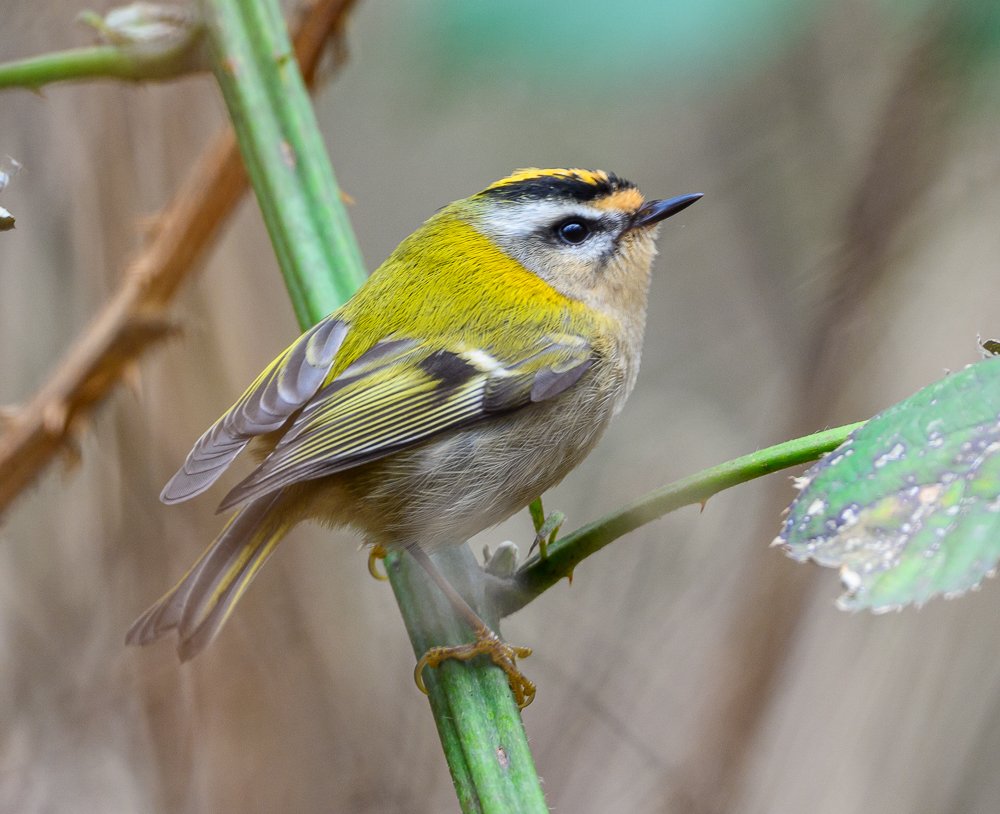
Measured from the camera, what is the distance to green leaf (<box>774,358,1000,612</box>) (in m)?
0.64

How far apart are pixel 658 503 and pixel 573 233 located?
877 mm

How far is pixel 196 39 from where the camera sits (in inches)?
56.0

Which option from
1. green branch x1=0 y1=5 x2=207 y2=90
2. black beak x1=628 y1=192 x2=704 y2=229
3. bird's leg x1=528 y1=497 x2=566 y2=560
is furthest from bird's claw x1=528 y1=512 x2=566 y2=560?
green branch x1=0 y1=5 x2=207 y2=90

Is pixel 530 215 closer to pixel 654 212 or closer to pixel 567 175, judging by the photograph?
pixel 567 175

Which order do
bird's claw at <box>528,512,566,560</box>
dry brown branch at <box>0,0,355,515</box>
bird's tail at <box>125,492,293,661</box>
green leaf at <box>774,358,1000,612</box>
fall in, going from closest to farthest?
green leaf at <box>774,358,1000,612</box>, bird's claw at <box>528,512,566,560</box>, bird's tail at <box>125,492,293,661</box>, dry brown branch at <box>0,0,355,515</box>

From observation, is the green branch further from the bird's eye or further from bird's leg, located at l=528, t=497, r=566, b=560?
bird's leg, located at l=528, t=497, r=566, b=560

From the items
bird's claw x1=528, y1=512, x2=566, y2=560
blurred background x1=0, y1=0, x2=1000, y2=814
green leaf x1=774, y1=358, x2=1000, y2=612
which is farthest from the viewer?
blurred background x1=0, y1=0, x2=1000, y2=814

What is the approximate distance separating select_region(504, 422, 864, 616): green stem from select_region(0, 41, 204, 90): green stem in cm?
95

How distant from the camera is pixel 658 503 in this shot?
0.92 meters

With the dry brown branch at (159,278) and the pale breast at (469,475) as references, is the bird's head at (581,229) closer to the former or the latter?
the pale breast at (469,475)

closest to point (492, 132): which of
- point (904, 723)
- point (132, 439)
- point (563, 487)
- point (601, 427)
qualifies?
point (563, 487)

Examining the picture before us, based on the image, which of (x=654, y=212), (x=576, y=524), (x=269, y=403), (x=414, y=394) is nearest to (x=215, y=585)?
(x=269, y=403)

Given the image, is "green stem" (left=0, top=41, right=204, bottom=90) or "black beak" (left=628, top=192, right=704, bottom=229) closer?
"green stem" (left=0, top=41, right=204, bottom=90)

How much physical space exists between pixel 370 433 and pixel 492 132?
7.37 feet
